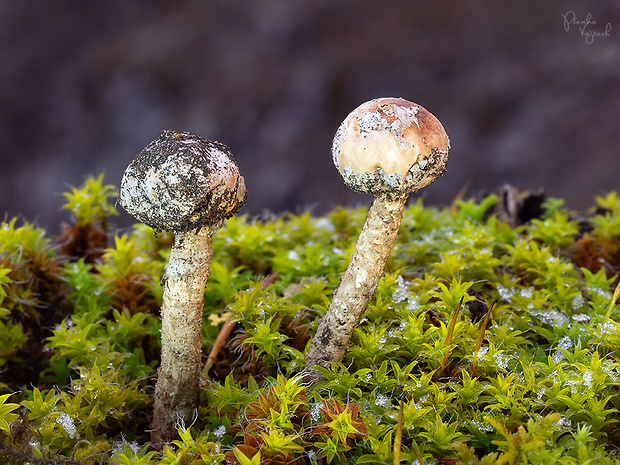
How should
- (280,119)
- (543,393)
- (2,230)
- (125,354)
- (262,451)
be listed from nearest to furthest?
(262,451), (543,393), (125,354), (2,230), (280,119)

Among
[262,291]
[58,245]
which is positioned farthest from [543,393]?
[58,245]

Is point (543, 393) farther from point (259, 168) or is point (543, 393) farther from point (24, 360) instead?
point (259, 168)

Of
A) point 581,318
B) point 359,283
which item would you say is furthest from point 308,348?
point 581,318

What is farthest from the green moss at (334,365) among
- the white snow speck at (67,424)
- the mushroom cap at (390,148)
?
the mushroom cap at (390,148)

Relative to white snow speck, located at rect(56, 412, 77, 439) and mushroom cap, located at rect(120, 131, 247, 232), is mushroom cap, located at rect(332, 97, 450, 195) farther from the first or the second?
white snow speck, located at rect(56, 412, 77, 439)

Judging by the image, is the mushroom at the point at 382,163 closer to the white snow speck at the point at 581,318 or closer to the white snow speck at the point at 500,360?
the white snow speck at the point at 500,360

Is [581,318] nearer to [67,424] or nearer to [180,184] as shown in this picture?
[180,184]
